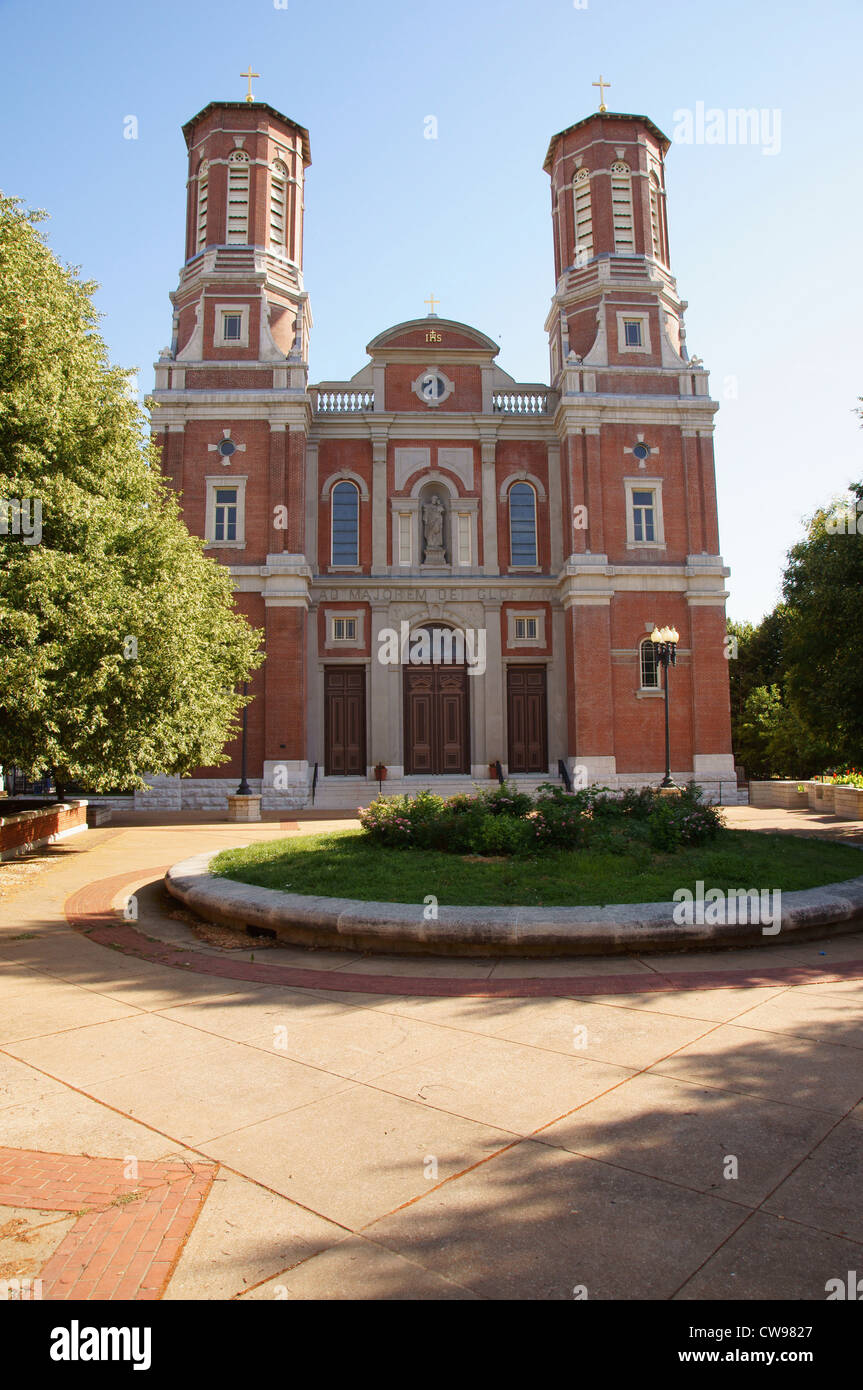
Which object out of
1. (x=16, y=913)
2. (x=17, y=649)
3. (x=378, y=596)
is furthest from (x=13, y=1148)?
(x=378, y=596)

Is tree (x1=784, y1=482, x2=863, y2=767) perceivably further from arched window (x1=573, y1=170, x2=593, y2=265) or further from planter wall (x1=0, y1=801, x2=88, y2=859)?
arched window (x1=573, y1=170, x2=593, y2=265)

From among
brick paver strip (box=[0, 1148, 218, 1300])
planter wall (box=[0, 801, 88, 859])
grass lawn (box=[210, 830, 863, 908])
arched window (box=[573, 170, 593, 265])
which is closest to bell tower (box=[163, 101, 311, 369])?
arched window (box=[573, 170, 593, 265])

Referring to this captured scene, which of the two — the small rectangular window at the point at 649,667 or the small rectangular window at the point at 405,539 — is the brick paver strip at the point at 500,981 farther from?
the small rectangular window at the point at 405,539

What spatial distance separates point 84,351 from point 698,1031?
13808 mm

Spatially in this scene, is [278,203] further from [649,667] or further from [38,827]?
[38,827]

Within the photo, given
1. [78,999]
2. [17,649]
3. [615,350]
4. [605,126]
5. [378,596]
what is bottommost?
[78,999]

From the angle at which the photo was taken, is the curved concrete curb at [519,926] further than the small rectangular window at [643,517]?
No

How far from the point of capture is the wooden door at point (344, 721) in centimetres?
2962

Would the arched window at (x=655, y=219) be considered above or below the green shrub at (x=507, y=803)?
above

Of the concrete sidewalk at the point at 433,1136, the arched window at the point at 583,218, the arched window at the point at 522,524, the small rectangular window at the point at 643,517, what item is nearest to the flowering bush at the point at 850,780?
the small rectangular window at the point at 643,517

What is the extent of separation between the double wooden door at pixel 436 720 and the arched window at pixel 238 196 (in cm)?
1794

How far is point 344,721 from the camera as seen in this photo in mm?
29797

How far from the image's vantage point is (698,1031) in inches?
207

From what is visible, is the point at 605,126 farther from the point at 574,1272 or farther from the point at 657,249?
the point at 574,1272
